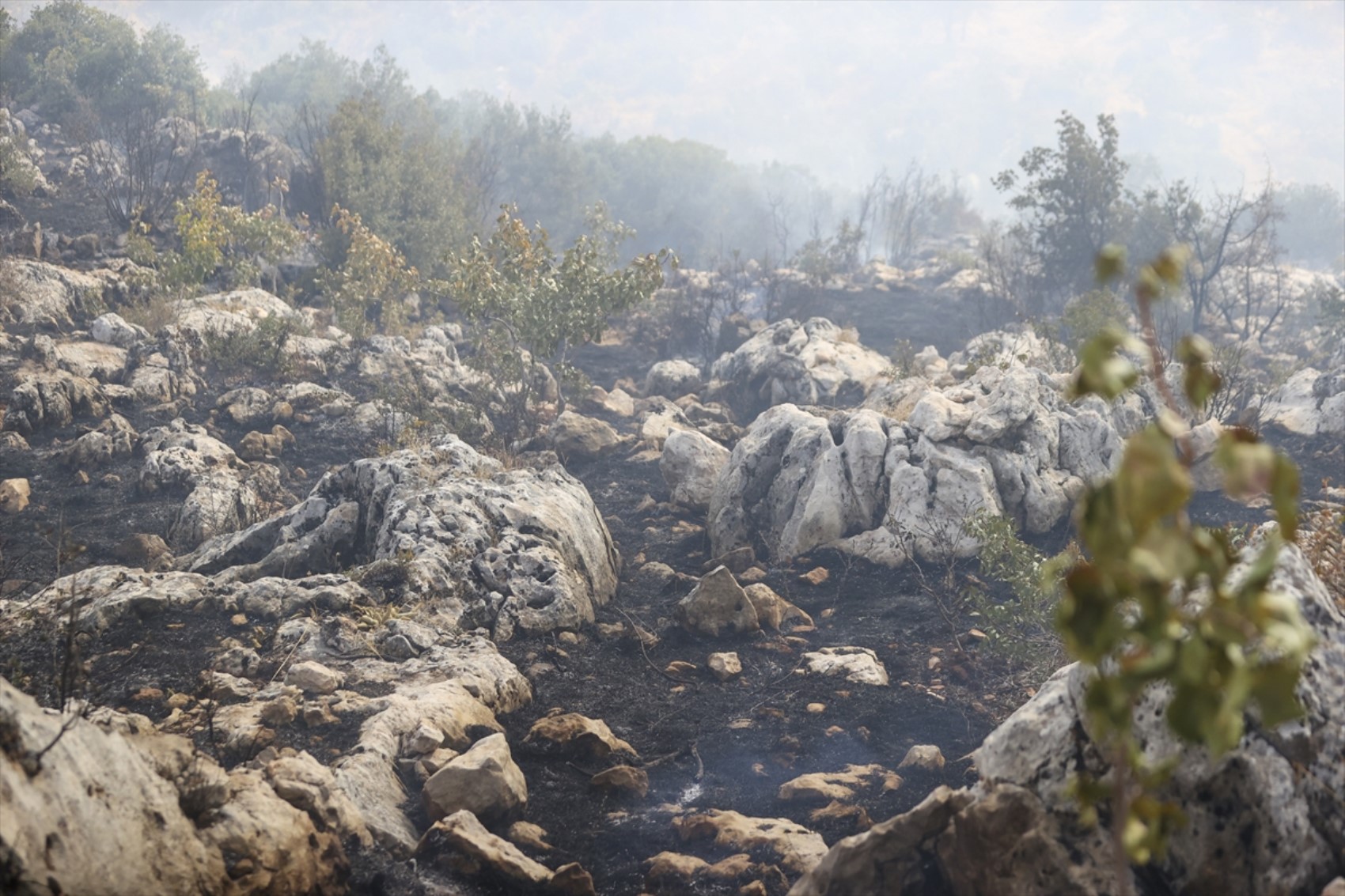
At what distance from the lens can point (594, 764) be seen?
598cm

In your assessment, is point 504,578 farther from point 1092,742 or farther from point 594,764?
point 1092,742

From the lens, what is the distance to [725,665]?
770 cm

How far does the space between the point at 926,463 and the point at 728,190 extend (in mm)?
56785

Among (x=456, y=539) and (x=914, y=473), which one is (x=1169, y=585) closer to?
(x=456, y=539)

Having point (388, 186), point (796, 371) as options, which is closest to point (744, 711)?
point (796, 371)

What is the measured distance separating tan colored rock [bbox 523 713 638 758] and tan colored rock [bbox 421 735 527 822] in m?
0.83

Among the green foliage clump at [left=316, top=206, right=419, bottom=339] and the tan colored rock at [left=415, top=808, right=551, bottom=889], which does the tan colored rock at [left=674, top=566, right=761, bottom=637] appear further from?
the green foliage clump at [left=316, top=206, right=419, bottom=339]

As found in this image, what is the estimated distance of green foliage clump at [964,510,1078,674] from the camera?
24.4ft

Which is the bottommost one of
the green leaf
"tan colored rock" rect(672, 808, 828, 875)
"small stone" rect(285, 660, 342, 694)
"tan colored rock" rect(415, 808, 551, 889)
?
"tan colored rock" rect(672, 808, 828, 875)

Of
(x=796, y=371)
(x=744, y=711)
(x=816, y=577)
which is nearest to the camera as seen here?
(x=744, y=711)

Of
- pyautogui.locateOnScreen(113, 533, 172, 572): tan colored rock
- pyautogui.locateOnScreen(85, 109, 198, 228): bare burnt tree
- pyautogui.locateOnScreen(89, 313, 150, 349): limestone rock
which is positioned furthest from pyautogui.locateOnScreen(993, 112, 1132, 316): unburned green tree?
pyautogui.locateOnScreen(113, 533, 172, 572): tan colored rock

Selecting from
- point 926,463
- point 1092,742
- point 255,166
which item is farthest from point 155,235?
point 1092,742

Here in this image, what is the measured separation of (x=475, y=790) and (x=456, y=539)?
11.6 ft

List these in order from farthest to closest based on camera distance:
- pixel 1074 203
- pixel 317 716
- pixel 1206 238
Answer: pixel 1206 238 → pixel 1074 203 → pixel 317 716
